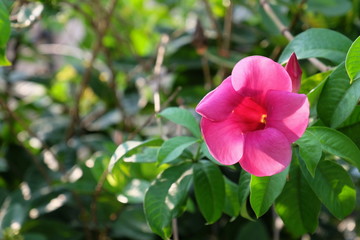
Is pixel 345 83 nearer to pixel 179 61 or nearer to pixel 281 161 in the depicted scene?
pixel 281 161

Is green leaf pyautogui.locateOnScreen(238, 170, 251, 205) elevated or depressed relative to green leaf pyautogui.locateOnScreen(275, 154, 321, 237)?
elevated

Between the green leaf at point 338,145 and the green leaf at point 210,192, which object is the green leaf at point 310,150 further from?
the green leaf at point 210,192

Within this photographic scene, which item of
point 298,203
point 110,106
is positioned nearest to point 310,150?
point 298,203

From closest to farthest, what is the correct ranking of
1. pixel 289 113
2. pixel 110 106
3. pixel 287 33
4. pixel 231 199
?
pixel 289 113 → pixel 231 199 → pixel 287 33 → pixel 110 106

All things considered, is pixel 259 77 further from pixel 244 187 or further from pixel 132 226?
pixel 132 226

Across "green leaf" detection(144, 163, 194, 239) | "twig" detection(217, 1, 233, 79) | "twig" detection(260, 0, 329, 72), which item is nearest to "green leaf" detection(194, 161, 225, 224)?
"green leaf" detection(144, 163, 194, 239)

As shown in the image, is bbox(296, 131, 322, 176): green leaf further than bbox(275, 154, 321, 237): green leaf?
No

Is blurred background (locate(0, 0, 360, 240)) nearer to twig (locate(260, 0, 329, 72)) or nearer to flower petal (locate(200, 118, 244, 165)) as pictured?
twig (locate(260, 0, 329, 72))

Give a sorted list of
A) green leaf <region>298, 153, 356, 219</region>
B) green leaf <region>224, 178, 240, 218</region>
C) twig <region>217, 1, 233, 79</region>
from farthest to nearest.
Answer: twig <region>217, 1, 233, 79</region>
green leaf <region>224, 178, 240, 218</region>
green leaf <region>298, 153, 356, 219</region>
